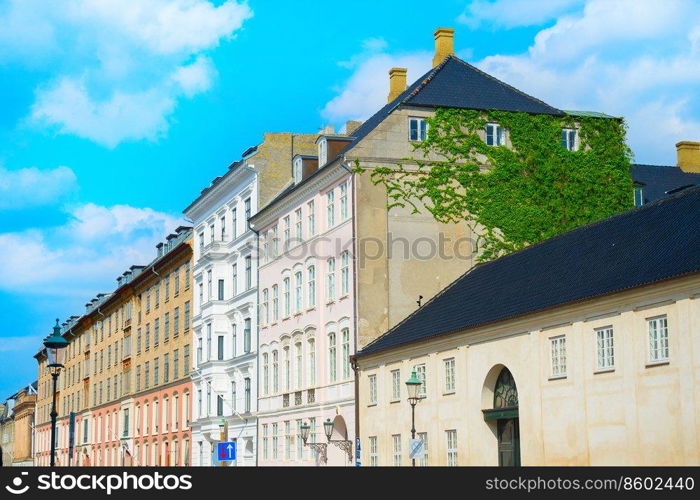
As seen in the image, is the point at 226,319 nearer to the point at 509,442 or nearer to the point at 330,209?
the point at 330,209

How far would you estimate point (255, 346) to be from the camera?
2427 inches

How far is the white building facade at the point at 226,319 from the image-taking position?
206 feet

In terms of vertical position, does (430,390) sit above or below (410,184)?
below

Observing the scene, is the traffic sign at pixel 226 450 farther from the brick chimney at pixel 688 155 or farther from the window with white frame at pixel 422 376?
the brick chimney at pixel 688 155

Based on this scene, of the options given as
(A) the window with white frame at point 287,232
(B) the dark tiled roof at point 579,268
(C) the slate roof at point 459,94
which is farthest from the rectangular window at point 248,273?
(B) the dark tiled roof at point 579,268

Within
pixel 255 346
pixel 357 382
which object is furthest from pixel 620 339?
pixel 255 346

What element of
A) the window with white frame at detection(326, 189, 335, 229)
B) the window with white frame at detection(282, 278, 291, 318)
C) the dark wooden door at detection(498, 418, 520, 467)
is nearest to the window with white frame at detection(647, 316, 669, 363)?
the dark wooden door at detection(498, 418, 520, 467)

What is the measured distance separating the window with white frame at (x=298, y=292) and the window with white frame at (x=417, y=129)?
29.9 feet

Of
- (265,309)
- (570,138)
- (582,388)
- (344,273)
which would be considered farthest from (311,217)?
(582,388)

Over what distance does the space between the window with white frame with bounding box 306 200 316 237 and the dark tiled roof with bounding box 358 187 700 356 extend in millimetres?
9331

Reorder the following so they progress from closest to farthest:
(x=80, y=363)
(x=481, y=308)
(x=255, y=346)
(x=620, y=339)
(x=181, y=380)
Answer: (x=620, y=339), (x=481, y=308), (x=255, y=346), (x=181, y=380), (x=80, y=363)

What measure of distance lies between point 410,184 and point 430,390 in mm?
10729
